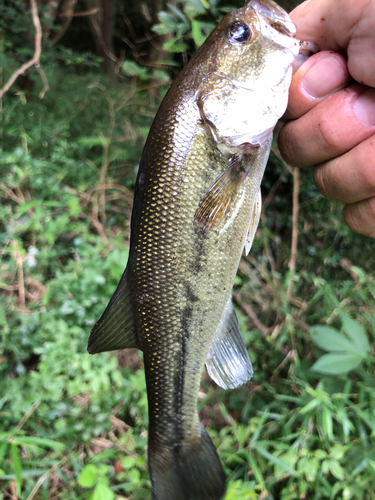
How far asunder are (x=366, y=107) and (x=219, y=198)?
2.06 feet

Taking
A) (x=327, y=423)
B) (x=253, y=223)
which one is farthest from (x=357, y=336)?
(x=253, y=223)

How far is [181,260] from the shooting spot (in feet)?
3.45

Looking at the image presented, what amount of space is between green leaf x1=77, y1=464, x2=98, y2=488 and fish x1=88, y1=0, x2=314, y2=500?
0.50m

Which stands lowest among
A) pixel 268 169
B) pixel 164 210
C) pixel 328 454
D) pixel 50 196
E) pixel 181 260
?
pixel 50 196

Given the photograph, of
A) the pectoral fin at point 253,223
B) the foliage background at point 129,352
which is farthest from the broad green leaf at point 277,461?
the pectoral fin at point 253,223

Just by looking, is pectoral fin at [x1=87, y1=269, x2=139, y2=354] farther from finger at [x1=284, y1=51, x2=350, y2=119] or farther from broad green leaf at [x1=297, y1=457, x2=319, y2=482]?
broad green leaf at [x1=297, y1=457, x2=319, y2=482]

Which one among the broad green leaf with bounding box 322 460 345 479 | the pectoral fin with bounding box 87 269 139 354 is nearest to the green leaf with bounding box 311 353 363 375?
the broad green leaf with bounding box 322 460 345 479

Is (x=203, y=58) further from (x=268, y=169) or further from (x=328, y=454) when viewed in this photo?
(x=268, y=169)

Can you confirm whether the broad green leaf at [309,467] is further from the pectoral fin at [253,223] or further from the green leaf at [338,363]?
the pectoral fin at [253,223]

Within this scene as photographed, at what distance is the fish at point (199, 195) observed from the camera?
102cm

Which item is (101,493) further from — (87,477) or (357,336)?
(357,336)

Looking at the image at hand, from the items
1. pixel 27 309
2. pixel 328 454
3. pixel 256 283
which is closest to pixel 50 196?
pixel 27 309

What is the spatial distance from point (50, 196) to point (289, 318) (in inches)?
98.9

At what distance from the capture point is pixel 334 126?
112 cm
